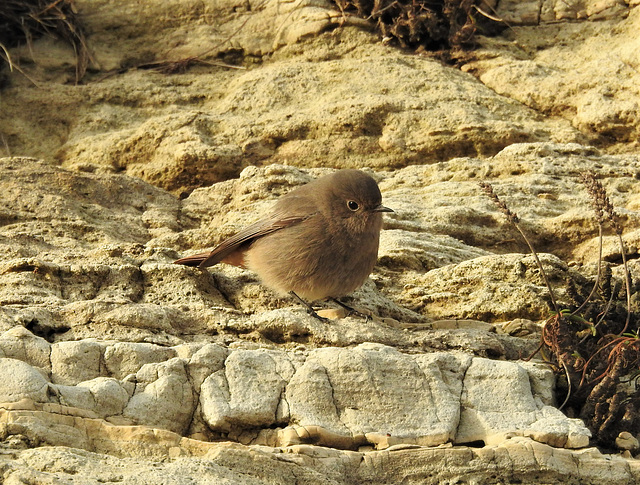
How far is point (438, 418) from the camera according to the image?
14.9ft

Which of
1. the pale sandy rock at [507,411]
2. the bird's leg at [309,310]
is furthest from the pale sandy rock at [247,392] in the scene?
the pale sandy rock at [507,411]

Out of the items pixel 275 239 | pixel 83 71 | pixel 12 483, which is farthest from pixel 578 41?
pixel 12 483

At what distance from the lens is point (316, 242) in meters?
6.30

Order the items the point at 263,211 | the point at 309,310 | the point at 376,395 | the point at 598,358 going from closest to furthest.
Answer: the point at 376,395
the point at 598,358
the point at 309,310
the point at 263,211

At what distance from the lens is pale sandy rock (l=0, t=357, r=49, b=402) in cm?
402

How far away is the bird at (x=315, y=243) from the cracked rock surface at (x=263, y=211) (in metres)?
0.17

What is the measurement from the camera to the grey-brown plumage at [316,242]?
6.16 metres

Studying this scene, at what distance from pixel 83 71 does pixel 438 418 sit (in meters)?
5.86

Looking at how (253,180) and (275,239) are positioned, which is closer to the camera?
(275,239)

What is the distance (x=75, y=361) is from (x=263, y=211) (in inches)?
112

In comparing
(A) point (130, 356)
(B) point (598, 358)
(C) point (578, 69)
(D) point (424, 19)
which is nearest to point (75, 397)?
(A) point (130, 356)

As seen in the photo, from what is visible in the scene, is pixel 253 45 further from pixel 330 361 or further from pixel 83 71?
pixel 330 361

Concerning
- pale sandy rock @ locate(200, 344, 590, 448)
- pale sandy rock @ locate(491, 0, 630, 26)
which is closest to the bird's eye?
pale sandy rock @ locate(200, 344, 590, 448)

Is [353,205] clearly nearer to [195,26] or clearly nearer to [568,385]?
[568,385]
